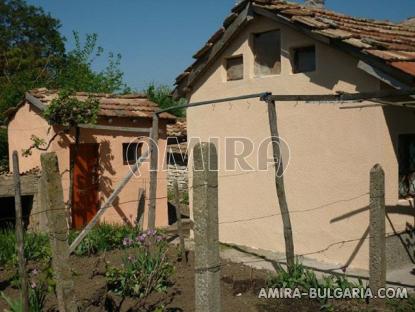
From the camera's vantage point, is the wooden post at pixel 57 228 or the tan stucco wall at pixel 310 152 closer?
the wooden post at pixel 57 228

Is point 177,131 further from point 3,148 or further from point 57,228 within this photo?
point 57,228

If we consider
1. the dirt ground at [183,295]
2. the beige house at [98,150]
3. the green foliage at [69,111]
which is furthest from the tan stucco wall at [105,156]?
the dirt ground at [183,295]

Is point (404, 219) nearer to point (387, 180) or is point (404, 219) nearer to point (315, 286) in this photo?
point (387, 180)

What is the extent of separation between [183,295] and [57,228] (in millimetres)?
2797

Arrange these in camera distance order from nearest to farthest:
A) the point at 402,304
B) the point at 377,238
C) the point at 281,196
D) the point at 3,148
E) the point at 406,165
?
the point at 402,304 → the point at 377,238 → the point at 281,196 → the point at 406,165 → the point at 3,148

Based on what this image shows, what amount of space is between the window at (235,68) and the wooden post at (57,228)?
20.6 feet

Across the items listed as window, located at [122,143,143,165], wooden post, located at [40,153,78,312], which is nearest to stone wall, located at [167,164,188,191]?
window, located at [122,143,143,165]

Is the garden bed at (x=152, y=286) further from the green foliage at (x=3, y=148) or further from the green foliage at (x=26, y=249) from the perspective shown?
the green foliage at (x=3, y=148)

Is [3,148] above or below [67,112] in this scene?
below

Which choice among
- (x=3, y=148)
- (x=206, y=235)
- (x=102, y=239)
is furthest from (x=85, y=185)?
(x=206, y=235)

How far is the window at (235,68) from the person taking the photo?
967 cm

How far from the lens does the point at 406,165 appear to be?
8.05 metres

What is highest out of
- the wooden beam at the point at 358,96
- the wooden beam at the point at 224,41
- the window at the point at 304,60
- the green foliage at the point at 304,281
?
the wooden beam at the point at 224,41

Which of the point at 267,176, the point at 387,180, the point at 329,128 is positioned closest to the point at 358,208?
the point at 387,180
